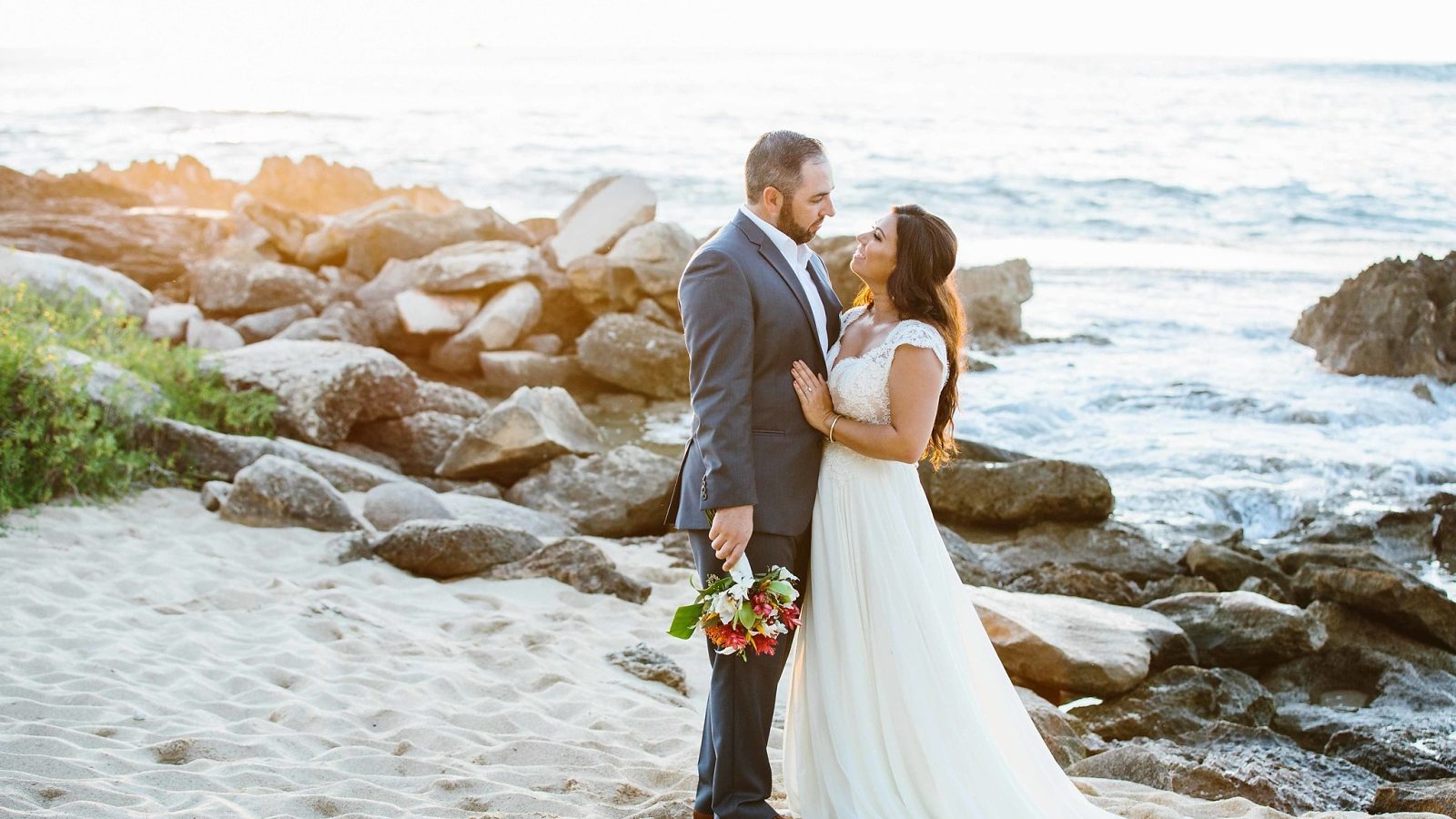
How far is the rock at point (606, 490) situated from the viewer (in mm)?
9211

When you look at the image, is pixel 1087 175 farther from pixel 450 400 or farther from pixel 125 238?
pixel 450 400

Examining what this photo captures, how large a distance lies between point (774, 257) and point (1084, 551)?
575 centimetres

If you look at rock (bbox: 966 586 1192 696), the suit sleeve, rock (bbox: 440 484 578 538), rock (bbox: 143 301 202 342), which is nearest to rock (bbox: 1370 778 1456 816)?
rock (bbox: 966 586 1192 696)

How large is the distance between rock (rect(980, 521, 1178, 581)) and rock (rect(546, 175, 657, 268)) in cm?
752

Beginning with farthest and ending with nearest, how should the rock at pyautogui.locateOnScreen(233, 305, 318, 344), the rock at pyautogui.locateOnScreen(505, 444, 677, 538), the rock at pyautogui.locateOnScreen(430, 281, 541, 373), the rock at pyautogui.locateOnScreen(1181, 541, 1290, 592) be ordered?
the rock at pyautogui.locateOnScreen(233, 305, 318, 344) → the rock at pyautogui.locateOnScreen(430, 281, 541, 373) → the rock at pyautogui.locateOnScreen(505, 444, 677, 538) → the rock at pyautogui.locateOnScreen(1181, 541, 1290, 592)

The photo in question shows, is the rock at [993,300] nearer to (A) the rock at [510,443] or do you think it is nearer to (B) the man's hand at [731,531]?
(A) the rock at [510,443]

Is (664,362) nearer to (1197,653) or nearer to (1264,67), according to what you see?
(1197,653)

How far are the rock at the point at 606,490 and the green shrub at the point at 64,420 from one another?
216 cm

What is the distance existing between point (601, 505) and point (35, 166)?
30856 mm

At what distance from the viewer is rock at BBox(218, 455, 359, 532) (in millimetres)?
7820

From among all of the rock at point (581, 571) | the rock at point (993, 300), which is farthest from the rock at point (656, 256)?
the rock at point (581, 571)

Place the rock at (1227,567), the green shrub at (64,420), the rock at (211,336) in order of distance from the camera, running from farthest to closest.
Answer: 1. the rock at (211,336)
2. the rock at (1227,567)
3. the green shrub at (64,420)

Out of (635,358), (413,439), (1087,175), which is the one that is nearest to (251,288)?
(635,358)

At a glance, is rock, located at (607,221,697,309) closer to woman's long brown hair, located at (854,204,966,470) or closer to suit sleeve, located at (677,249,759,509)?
woman's long brown hair, located at (854,204,966,470)
